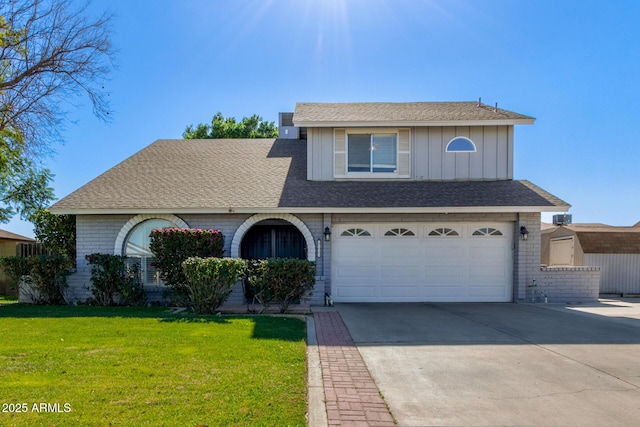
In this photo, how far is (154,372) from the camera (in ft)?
15.5

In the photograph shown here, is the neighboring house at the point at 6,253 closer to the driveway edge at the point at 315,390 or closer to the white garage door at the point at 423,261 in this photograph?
the white garage door at the point at 423,261

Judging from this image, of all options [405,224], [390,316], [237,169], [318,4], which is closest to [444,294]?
[405,224]

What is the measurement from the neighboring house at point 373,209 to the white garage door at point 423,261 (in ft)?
0.10

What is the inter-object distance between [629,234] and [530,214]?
6033 millimetres

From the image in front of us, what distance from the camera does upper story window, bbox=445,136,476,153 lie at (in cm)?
1226

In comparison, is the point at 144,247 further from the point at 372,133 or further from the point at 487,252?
the point at 487,252

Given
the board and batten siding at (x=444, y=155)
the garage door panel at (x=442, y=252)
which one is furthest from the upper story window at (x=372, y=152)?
the garage door panel at (x=442, y=252)

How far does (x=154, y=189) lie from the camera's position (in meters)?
11.6

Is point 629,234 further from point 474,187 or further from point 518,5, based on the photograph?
point 518,5

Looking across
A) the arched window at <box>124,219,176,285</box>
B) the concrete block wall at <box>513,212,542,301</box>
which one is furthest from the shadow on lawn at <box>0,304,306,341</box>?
the concrete block wall at <box>513,212,542,301</box>

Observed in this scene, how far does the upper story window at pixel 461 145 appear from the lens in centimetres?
1226

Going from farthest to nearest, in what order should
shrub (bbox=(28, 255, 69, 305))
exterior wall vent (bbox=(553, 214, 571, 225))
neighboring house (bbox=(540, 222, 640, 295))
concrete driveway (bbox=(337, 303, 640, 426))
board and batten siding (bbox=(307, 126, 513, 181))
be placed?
exterior wall vent (bbox=(553, 214, 571, 225)) → neighboring house (bbox=(540, 222, 640, 295)) → board and batten siding (bbox=(307, 126, 513, 181)) → shrub (bbox=(28, 255, 69, 305)) → concrete driveway (bbox=(337, 303, 640, 426))

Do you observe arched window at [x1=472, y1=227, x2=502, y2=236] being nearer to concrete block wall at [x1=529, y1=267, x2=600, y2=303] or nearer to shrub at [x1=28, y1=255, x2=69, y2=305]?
concrete block wall at [x1=529, y1=267, x2=600, y2=303]

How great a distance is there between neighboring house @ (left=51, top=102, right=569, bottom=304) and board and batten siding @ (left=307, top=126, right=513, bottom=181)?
32 millimetres
